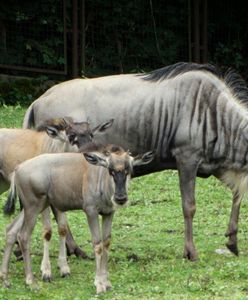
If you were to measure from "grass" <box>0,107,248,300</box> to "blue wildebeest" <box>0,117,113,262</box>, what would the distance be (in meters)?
0.91

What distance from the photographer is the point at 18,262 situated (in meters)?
10.1

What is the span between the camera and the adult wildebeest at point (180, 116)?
10703 millimetres

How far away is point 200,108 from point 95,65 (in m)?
10.7

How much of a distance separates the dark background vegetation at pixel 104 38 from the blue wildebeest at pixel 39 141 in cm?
938

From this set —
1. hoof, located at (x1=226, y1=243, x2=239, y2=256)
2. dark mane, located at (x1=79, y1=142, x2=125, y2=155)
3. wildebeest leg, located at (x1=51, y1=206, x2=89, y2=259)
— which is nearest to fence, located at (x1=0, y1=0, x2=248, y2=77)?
wildebeest leg, located at (x1=51, y1=206, x2=89, y2=259)

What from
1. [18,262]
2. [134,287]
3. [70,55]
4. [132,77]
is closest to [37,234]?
[18,262]

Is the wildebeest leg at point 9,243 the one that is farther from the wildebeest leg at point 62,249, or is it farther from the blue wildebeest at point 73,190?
the wildebeest leg at point 62,249

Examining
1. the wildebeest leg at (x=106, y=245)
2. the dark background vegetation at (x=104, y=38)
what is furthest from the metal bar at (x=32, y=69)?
the wildebeest leg at (x=106, y=245)

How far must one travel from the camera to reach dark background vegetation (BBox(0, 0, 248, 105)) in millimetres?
20344

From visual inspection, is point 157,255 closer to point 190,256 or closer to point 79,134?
point 190,256

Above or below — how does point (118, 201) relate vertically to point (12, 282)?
above

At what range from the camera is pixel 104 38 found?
21625 millimetres

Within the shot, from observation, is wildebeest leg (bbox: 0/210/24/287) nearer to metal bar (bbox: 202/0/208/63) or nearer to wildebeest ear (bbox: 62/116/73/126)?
wildebeest ear (bbox: 62/116/73/126)

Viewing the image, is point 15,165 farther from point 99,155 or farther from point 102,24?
point 102,24
